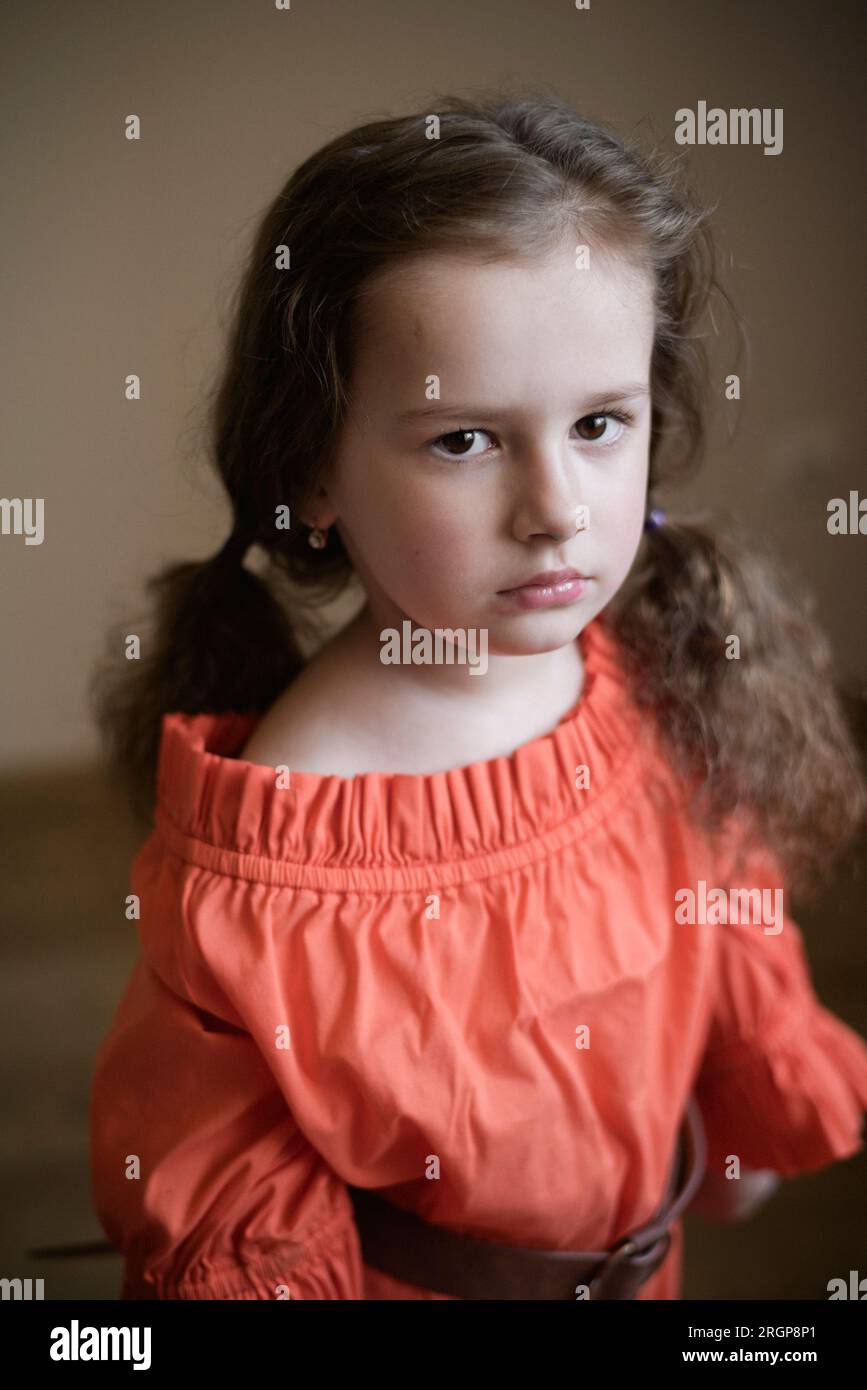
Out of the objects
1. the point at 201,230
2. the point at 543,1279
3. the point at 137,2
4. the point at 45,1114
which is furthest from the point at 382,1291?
the point at 137,2

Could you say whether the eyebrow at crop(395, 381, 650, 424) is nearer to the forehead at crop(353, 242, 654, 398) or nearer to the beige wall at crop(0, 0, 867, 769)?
the forehead at crop(353, 242, 654, 398)

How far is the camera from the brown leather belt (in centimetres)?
79

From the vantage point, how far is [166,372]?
0.96 m

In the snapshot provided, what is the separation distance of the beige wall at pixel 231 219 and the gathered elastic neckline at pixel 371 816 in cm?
29

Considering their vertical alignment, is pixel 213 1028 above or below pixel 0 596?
below

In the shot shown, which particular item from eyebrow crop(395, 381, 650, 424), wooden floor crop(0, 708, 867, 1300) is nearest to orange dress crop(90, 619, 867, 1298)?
eyebrow crop(395, 381, 650, 424)

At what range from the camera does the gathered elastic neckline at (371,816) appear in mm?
711

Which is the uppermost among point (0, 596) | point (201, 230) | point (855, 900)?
point (201, 230)

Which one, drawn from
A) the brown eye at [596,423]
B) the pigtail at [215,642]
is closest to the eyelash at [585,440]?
the brown eye at [596,423]

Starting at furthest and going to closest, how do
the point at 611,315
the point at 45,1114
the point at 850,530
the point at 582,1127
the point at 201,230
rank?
the point at 45,1114 < the point at 850,530 < the point at 201,230 < the point at 582,1127 < the point at 611,315

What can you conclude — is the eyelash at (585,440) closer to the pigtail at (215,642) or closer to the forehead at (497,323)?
the forehead at (497,323)

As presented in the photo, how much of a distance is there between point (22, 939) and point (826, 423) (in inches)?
35.7

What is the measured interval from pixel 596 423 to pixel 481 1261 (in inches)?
21.7

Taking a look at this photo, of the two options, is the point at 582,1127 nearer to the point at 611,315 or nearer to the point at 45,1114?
the point at 611,315
